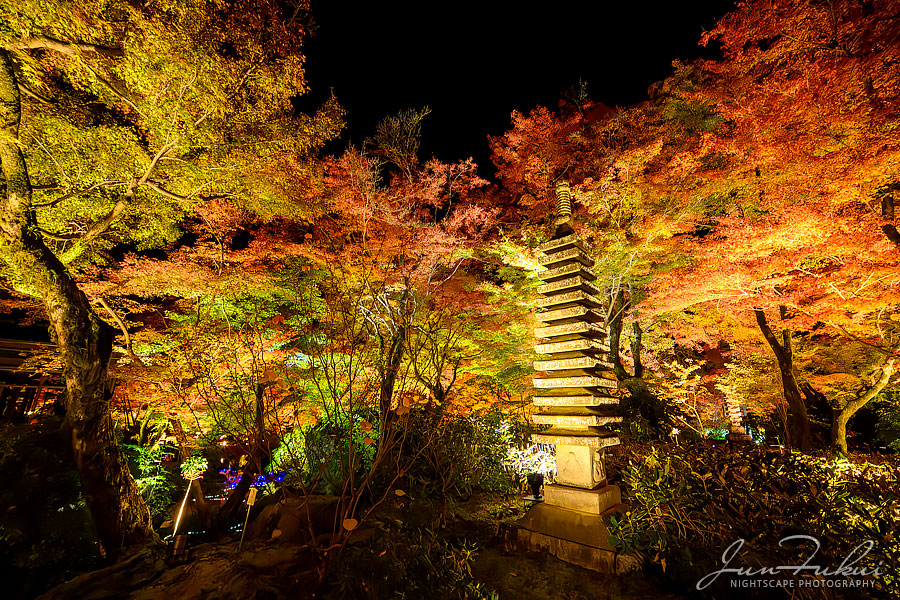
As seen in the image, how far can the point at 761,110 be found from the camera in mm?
8344

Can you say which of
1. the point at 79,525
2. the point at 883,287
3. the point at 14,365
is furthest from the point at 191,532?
the point at 883,287

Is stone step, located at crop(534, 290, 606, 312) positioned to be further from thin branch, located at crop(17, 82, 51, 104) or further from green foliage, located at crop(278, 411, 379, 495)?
thin branch, located at crop(17, 82, 51, 104)

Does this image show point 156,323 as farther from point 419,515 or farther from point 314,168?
point 419,515

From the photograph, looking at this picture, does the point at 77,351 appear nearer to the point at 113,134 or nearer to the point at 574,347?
the point at 113,134

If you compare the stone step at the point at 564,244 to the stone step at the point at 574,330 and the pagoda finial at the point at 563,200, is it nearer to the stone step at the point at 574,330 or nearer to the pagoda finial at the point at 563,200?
the pagoda finial at the point at 563,200

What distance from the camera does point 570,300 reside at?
5.62 meters

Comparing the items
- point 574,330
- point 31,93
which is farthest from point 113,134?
point 574,330

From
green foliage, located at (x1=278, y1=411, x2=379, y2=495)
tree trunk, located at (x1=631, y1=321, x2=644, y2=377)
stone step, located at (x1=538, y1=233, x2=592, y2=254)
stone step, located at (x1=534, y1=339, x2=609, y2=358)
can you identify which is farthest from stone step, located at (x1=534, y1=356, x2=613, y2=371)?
tree trunk, located at (x1=631, y1=321, x2=644, y2=377)

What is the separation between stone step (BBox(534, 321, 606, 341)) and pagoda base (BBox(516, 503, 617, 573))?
254 centimetres

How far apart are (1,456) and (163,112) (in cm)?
647

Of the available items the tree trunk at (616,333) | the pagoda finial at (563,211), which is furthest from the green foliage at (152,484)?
the tree trunk at (616,333)

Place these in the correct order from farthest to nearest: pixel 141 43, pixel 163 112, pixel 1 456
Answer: pixel 163 112, pixel 141 43, pixel 1 456

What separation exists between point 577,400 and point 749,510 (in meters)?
2.11

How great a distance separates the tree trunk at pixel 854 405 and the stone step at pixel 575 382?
8823mm
